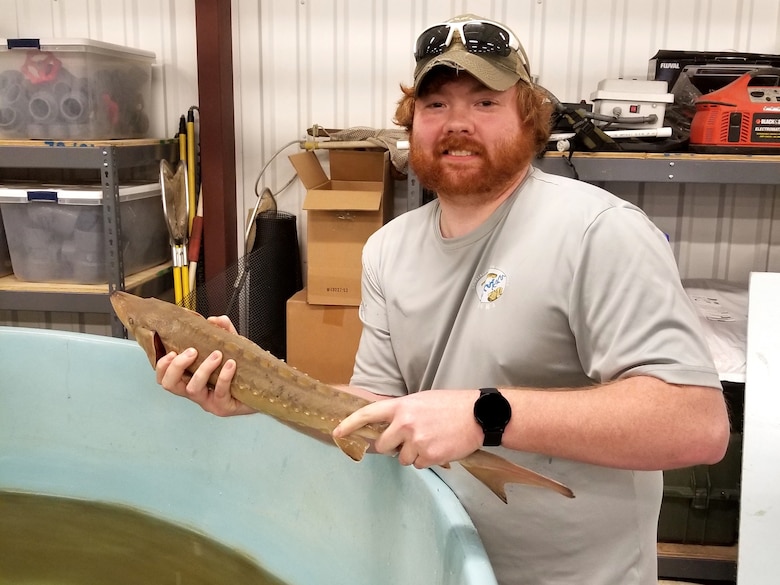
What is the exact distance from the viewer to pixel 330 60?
290 cm

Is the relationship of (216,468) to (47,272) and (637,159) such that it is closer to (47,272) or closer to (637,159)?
(47,272)

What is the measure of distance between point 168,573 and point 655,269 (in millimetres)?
1489

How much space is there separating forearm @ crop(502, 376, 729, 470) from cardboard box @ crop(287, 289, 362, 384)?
1530 mm

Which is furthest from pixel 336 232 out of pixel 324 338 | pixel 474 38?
pixel 474 38

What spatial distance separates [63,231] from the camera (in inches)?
102

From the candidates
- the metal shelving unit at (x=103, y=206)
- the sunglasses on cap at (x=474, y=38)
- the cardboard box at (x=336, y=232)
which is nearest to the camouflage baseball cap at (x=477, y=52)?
the sunglasses on cap at (x=474, y=38)

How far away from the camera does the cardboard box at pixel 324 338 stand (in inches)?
99.9

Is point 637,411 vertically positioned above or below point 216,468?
above

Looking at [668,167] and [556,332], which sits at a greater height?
[668,167]

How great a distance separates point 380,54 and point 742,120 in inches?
51.6

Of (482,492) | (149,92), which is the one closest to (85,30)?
(149,92)

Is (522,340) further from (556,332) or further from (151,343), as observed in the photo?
(151,343)

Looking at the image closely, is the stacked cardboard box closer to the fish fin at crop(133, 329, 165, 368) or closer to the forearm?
the fish fin at crop(133, 329, 165, 368)

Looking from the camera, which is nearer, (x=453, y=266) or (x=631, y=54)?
(x=453, y=266)
